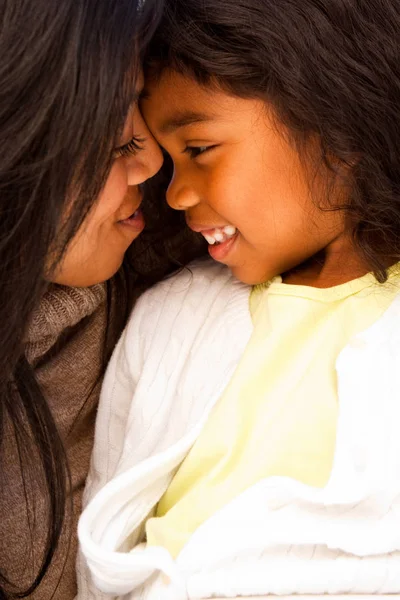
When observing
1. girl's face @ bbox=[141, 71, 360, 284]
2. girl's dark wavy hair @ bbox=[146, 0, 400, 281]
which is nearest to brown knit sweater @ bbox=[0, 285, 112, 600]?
girl's face @ bbox=[141, 71, 360, 284]

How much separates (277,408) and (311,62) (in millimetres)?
454

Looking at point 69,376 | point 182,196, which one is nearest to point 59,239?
point 182,196

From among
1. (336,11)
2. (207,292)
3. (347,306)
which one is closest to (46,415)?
(207,292)

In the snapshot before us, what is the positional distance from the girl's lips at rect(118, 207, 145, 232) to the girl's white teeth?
0.33 feet

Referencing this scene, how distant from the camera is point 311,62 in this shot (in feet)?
3.64

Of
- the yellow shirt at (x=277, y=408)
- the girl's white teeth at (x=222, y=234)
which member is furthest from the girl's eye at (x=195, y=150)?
the yellow shirt at (x=277, y=408)

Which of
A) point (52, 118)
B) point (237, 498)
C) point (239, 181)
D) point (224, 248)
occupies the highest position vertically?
point (52, 118)

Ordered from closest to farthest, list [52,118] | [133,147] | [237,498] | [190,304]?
[52,118] < [237,498] < [133,147] < [190,304]

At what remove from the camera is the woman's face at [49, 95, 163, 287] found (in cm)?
111

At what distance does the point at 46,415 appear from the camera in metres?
1.16

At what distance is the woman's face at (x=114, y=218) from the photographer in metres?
1.11

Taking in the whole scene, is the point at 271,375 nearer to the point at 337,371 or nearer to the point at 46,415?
the point at 337,371

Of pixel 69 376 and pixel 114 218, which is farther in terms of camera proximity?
pixel 69 376

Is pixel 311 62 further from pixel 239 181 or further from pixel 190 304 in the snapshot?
pixel 190 304
